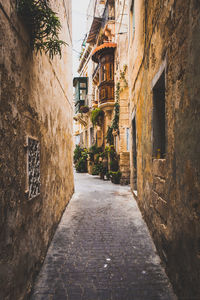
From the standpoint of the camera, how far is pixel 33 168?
9.62ft

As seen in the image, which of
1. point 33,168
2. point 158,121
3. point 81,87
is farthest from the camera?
point 81,87

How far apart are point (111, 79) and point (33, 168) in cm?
1291

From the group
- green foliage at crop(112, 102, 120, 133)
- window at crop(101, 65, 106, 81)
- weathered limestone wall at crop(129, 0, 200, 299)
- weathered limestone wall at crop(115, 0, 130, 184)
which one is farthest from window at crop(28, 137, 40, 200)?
window at crop(101, 65, 106, 81)

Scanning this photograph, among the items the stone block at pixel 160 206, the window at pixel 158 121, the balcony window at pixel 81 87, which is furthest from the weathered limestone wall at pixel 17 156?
the balcony window at pixel 81 87

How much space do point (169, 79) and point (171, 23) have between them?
66 centimetres

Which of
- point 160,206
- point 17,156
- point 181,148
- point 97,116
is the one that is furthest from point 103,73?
point 17,156

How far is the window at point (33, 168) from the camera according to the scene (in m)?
2.77

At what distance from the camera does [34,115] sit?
120 inches

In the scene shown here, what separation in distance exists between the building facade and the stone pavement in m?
6.98

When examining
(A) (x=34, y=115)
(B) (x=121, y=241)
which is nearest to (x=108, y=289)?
(B) (x=121, y=241)

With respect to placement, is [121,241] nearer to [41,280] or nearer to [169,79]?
[41,280]

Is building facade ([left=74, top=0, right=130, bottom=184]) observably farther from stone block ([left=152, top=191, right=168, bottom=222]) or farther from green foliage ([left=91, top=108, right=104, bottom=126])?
stone block ([left=152, top=191, right=168, bottom=222])

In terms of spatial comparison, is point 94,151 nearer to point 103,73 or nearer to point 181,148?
point 103,73

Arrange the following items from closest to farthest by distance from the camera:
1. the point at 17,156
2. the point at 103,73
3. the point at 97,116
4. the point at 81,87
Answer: the point at 17,156
the point at 103,73
the point at 97,116
the point at 81,87
